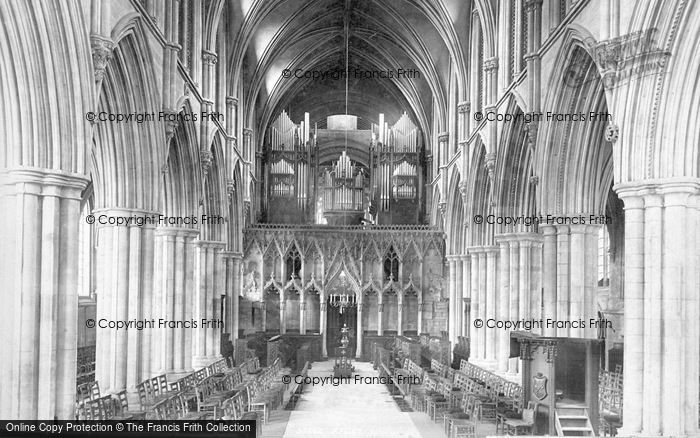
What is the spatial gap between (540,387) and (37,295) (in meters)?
8.27

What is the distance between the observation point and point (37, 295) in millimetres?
11102

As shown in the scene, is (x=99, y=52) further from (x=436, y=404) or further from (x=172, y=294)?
(x=436, y=404)

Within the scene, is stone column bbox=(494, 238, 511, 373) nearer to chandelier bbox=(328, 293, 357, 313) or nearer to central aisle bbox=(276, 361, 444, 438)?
central aisle bbox=(276, 361, 444, 438)

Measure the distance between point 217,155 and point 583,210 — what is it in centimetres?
1390

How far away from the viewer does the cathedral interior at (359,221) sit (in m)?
11.6

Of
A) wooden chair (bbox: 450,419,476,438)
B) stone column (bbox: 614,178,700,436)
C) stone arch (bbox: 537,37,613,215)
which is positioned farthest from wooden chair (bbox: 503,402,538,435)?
stone arch (bbox: 537,37,613,215)

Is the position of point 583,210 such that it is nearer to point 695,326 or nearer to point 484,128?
point 695,326

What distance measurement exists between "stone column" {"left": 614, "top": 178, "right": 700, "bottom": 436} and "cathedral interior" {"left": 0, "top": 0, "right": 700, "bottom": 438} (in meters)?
0.04

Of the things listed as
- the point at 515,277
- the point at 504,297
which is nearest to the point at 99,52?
the point at 515,277

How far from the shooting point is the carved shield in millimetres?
12649

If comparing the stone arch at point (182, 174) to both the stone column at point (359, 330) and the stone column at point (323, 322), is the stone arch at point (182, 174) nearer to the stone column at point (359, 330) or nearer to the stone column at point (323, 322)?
the stone column at point (323, 322)

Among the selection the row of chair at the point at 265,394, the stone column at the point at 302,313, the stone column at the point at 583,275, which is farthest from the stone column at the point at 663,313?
the stone column at the point at 302,313

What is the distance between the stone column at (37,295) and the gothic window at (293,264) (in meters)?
24.0

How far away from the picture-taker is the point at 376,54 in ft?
132
